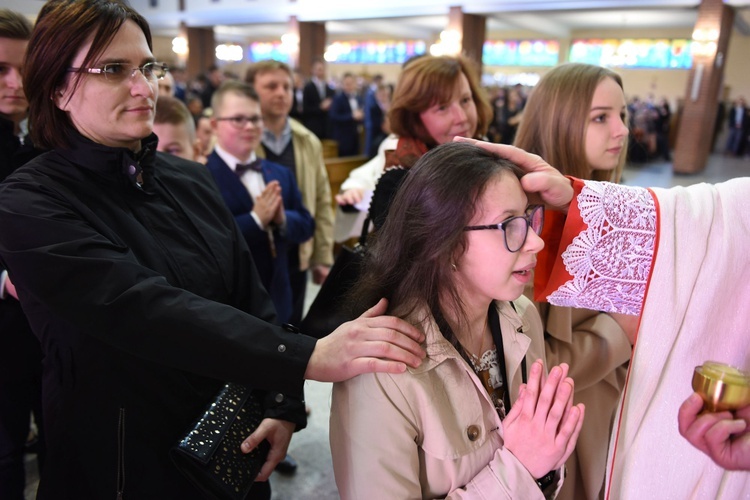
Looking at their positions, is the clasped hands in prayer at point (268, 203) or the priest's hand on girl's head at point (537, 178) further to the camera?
the clasped hands in prayer at point (268, 203)

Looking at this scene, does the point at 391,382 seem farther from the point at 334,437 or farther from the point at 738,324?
the point at 738,324

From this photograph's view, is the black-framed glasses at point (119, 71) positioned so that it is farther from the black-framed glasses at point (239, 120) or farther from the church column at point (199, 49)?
the church column at point (199, 49)

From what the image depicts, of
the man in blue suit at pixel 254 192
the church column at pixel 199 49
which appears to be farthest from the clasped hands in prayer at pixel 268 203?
the church column at pixel 199 49

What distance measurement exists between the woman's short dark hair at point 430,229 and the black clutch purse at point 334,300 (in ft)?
0.72

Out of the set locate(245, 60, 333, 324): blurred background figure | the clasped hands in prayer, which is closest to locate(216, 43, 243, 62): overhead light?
locate(245, 60, 333, 324): blurred background figure

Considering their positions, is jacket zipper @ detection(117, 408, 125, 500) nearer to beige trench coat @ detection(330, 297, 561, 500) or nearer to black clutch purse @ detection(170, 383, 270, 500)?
black clutch purse @ detection(170, 383, 270, 500)

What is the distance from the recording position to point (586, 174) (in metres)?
1.96

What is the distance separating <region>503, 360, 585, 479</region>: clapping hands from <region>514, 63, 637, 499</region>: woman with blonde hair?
1.24 feet

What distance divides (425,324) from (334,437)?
0.32 m

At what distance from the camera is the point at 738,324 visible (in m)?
1.12

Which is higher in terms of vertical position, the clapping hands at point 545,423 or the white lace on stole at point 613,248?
the white lace on stole at point 613,248

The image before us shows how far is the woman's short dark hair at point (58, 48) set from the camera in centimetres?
A: 120

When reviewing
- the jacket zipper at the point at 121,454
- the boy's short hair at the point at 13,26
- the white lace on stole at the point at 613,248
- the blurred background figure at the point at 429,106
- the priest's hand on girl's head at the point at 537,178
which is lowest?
Answer: the jacket zipper at the point at 121,454

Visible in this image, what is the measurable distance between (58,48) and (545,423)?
4.25 feet
